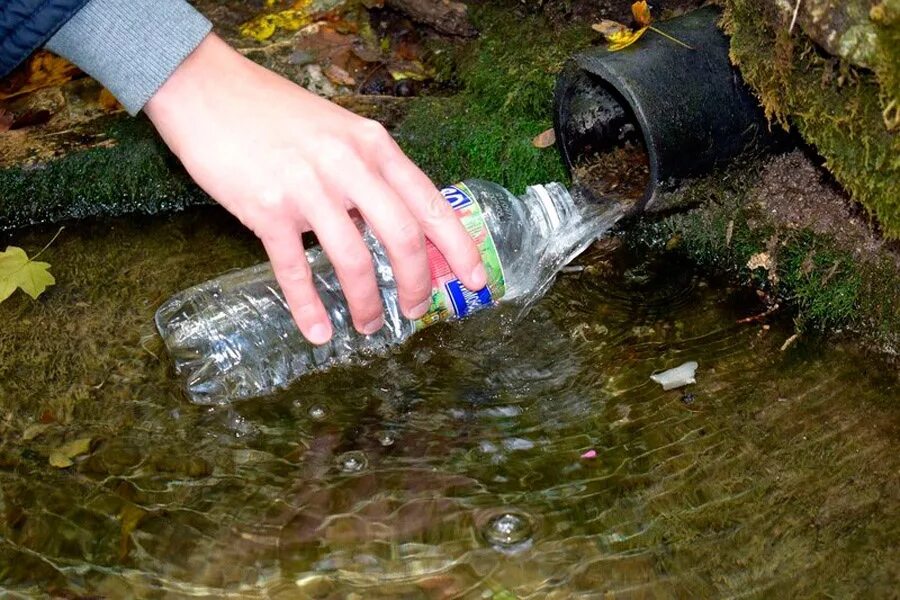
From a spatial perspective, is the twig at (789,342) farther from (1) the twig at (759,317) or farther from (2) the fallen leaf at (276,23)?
(2) the fallen leaf at (276,23)

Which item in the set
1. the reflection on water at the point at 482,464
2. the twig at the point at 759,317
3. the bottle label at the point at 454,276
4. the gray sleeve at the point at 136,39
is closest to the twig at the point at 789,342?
the reflection on water at the point at 482,464

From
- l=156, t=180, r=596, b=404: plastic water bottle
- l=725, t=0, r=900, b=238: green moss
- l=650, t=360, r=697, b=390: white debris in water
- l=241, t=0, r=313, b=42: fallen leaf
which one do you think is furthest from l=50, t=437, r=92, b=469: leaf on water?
l=725, t=0, r=900, b=238: green moss

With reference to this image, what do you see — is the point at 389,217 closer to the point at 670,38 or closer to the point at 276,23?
the point at 670,38

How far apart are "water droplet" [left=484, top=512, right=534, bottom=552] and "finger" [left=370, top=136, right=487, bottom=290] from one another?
2.60 feet

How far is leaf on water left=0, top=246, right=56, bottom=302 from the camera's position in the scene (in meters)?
3.40

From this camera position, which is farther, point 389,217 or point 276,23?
point 276,23

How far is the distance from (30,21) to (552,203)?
180 centimetres

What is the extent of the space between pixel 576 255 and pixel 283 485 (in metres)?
1.45

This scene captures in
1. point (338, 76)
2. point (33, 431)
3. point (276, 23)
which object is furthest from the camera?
point (276, 23)

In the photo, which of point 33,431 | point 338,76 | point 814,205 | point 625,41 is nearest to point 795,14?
point 625,41

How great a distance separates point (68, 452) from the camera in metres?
2.83

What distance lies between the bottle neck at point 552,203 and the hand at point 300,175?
1200 millimetres

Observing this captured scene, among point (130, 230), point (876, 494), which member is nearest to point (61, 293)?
point (130, 230)

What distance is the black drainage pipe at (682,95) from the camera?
3.05 m
